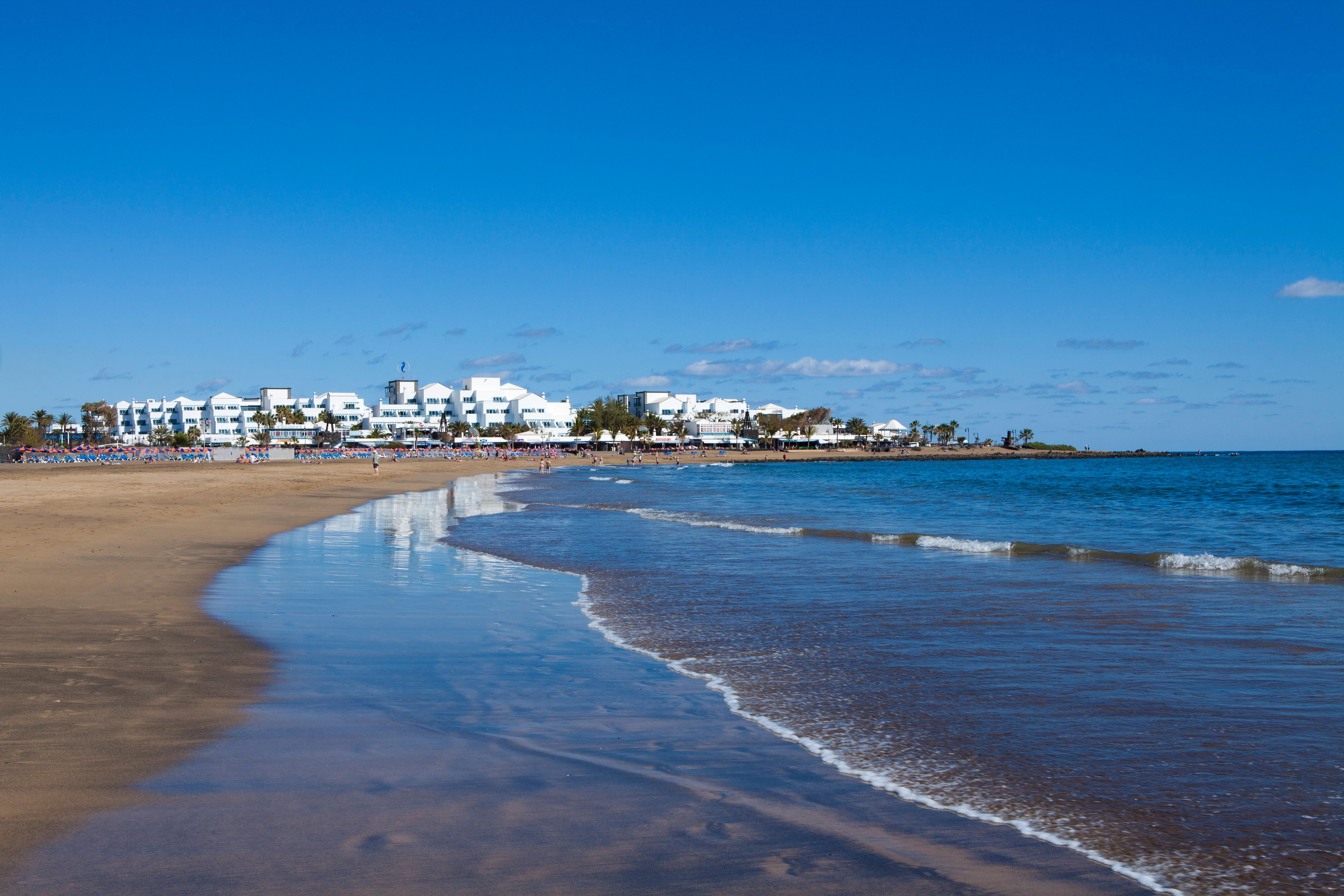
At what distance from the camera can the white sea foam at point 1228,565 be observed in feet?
48.0

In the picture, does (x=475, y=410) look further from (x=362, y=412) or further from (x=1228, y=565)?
(x=1228, y=565)

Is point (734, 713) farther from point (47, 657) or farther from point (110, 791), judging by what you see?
point (47, 657)

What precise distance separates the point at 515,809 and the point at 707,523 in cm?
2076

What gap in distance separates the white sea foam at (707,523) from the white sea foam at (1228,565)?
8.33 m

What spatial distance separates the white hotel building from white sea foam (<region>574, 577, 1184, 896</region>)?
444ft

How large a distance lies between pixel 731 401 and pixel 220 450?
337 feet

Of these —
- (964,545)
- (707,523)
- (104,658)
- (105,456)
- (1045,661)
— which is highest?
(105,456)

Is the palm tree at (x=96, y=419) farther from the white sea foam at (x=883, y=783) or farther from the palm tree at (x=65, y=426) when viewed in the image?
the white sea foam at (x=883, y=783)

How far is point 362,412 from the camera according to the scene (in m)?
149

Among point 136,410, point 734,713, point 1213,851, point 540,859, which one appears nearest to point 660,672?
point 734,713

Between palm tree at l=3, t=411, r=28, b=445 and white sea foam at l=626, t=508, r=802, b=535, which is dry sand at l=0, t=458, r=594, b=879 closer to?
white sea foam at l=626, t=508, r=802, b=535

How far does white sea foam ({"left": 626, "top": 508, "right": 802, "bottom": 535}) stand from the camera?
2252 cm

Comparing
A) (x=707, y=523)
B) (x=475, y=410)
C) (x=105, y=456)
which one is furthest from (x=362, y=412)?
(x=707, y=523)

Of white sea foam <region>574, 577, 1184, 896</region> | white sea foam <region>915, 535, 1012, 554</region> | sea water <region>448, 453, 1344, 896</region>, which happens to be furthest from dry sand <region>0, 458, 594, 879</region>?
white sea foam <region>915, 535, 1012, 554</region>
